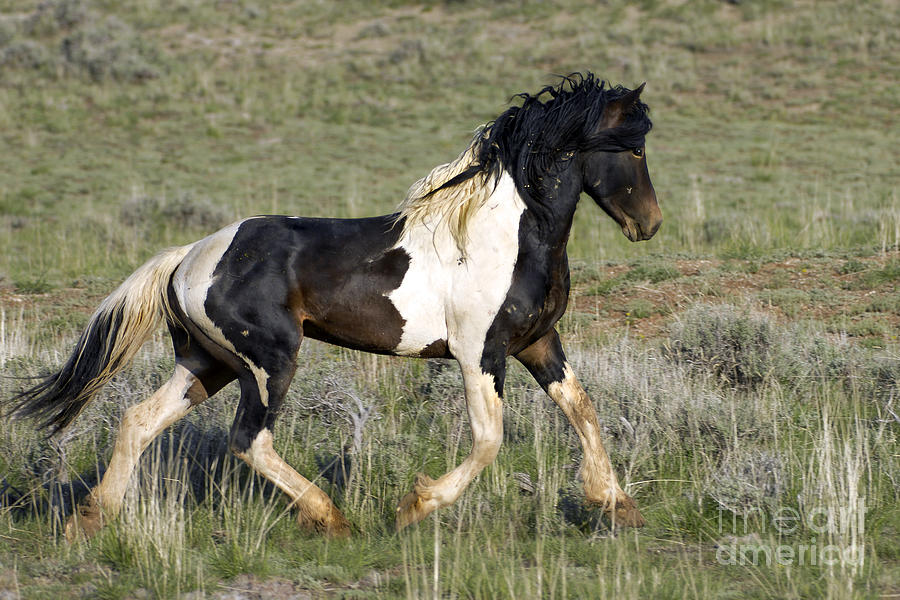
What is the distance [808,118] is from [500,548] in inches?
787

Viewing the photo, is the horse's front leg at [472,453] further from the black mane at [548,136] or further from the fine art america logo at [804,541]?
the fine art america logo at [804,541]

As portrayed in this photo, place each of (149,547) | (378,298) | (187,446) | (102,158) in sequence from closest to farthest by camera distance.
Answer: (149,547), (378,298), (187,446), (102,158)

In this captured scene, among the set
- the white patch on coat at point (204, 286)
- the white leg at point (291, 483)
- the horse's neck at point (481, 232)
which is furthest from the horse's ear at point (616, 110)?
the white leg at point (291, 483)

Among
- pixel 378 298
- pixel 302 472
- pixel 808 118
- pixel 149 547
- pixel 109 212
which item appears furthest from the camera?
pixel 808 118

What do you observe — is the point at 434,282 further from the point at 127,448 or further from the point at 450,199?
the point at 127,448

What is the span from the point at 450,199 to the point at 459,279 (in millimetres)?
408

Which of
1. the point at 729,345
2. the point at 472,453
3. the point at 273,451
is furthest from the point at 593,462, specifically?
the point at 729,345

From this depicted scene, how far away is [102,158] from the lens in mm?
19547

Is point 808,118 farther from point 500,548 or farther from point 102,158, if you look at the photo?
point 500,548

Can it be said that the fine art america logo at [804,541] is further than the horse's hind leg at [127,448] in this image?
No

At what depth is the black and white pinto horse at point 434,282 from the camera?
180 inches

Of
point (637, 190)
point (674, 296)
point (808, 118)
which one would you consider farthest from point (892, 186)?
point (637, 190)

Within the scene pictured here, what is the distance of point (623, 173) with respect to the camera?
473cm

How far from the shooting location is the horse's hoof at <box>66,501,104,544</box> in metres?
4.69
